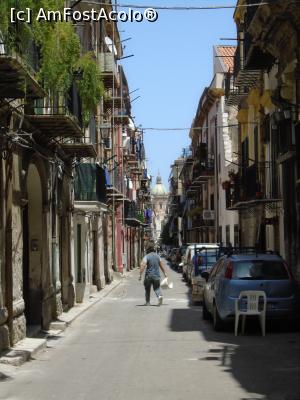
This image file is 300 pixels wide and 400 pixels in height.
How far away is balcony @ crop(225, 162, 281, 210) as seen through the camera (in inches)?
953

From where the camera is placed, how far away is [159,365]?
1122cm

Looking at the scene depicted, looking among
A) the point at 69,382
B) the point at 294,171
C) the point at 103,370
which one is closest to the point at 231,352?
the point at 103,370

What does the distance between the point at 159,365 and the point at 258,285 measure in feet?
14.0

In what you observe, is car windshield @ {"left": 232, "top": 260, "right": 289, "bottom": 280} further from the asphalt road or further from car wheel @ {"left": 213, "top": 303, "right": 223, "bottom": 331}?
the asphalt road

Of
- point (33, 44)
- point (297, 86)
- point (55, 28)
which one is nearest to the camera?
point (55, 28)

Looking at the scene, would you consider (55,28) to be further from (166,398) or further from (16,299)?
(166,398)

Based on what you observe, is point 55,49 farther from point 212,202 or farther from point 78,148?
point 212,202

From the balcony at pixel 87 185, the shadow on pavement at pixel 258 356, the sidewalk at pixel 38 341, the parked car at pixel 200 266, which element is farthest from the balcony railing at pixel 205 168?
the shadow on pavement at pixel 258 356

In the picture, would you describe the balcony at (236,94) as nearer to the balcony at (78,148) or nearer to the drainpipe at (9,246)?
the balcony at (78,148)

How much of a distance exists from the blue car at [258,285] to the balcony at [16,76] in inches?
221

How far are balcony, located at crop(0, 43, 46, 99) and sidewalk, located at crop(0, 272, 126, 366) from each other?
386 centimetres

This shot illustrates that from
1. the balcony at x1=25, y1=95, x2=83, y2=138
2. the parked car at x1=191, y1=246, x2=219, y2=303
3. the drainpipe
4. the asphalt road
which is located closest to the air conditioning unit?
the parked car at x1=191, y1=246, x2=219, y2=303

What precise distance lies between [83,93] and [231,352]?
5427mm

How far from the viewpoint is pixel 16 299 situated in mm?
13312
